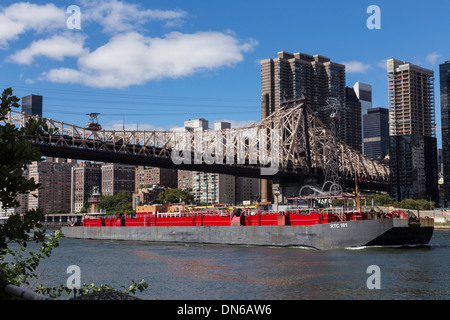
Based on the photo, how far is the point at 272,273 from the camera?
32938 millimetres

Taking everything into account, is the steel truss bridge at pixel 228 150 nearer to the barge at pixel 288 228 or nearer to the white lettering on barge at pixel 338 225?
the barge at pixel 288 228

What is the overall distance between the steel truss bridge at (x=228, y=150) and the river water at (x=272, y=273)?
50936 mm

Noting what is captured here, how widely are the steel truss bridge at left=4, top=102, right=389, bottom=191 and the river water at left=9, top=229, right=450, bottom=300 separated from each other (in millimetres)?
50936

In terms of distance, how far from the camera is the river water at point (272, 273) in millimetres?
26016

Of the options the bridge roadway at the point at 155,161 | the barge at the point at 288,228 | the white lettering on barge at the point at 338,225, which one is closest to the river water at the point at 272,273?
the barge at the point at 288,228

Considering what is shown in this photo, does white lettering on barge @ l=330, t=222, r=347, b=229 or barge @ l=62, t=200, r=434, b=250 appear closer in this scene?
barge @ l=62, t=200, r=434, b=250

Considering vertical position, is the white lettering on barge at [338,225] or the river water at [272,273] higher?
the white lettering on barge at [338,225]

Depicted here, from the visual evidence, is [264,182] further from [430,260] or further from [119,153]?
[430,260]

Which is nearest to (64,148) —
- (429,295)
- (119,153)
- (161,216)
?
(119,153)

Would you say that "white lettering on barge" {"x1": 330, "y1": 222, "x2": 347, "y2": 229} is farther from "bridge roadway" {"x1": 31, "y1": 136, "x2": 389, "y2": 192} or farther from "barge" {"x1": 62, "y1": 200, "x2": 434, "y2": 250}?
"bridge roadway" {"x1": 31, "y1": 136, "x2": 389, "y2": 192}

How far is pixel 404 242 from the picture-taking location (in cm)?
4944

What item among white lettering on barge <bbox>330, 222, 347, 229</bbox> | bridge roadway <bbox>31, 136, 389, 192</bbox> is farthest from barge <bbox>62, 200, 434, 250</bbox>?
bridge roadway <bbox>31, 136, 389, 192</bbox>

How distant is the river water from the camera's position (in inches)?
1024
